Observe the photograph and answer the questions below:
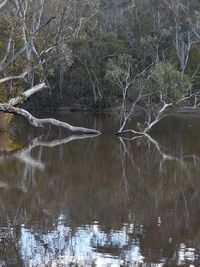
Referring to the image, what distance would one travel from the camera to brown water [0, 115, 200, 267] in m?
8.52

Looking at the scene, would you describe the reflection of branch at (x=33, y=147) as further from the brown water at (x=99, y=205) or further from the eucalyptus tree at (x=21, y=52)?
the eucalyptus tree at (x=21, y=52)

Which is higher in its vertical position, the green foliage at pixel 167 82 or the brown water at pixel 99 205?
the green foliage at pixel 167 82

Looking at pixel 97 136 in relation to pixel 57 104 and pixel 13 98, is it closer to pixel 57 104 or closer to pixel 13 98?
pixel 13 98

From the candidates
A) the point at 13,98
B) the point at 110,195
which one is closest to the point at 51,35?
the point at 13,98

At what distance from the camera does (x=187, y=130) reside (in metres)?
30.8

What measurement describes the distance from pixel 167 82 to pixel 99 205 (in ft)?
58.8

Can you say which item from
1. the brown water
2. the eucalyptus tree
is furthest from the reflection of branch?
the eucalyptus tree

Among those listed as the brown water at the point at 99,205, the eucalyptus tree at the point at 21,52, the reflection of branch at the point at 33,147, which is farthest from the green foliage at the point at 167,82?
the brown water at the point at 99,205

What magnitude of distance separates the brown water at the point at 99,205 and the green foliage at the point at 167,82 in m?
6.07

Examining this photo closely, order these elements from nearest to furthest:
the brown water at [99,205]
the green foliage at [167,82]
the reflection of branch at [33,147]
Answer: the brown water at [99,205] < the reflection of branch at [33,147] < the green foliage at [167,82]

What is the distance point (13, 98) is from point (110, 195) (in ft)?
49.0

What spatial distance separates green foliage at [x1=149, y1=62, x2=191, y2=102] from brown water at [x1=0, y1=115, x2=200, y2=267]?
6073 millimetres

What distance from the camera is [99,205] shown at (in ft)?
39.2

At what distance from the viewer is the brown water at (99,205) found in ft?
27.9
